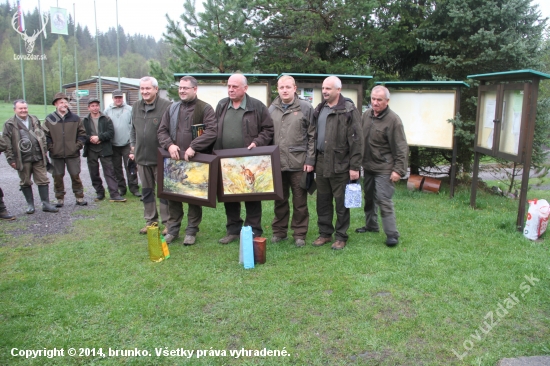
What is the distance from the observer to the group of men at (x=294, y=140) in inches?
216

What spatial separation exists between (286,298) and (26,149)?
560 centimetres

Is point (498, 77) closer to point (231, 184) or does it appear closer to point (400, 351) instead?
point (231, 184)

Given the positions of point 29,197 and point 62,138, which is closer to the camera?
point 29,197

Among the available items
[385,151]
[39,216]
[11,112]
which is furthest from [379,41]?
[11,112]

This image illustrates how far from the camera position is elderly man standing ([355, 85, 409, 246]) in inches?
222

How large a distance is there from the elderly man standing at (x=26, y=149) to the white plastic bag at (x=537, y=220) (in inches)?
296

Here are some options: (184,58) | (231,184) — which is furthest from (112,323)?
(184,58)

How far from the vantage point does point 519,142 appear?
6.25m

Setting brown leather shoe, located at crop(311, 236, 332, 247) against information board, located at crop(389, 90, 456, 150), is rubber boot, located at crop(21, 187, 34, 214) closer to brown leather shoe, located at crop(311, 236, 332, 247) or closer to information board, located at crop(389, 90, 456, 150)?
brown leather shoe, located at crop(311, 236, 332, 247)

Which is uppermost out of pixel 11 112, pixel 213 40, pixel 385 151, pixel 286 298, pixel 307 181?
pixel 213 40

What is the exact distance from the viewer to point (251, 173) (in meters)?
5.49

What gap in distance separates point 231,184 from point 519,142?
4.09 meters

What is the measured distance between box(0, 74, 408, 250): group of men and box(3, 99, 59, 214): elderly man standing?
8.40 feet

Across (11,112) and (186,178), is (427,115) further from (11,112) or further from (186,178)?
(11,112)
